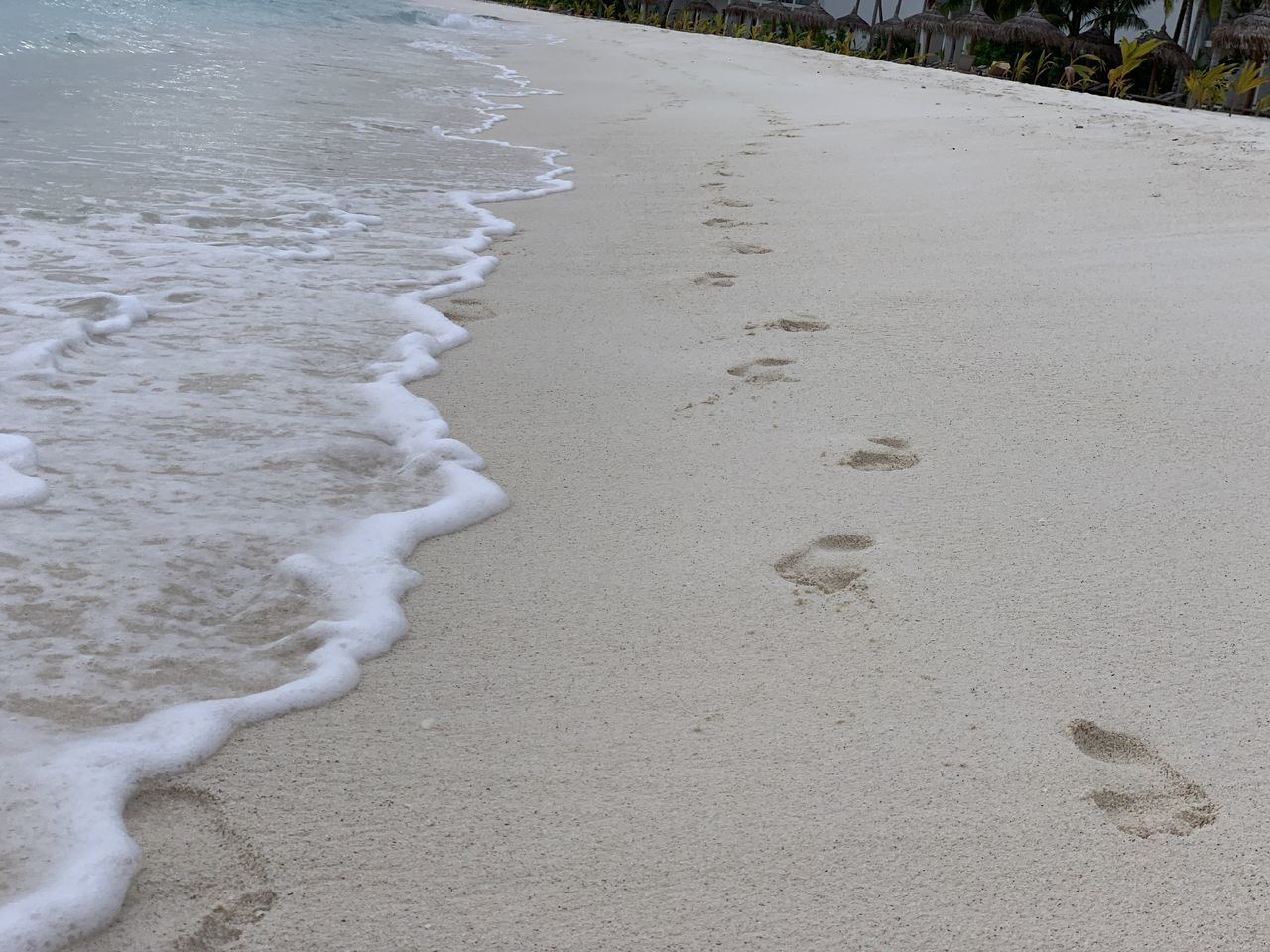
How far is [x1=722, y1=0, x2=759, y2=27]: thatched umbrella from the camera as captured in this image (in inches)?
1053

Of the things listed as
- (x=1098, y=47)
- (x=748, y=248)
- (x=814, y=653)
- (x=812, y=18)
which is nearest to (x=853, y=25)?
(x=812, y=18)

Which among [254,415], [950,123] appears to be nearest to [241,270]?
[254,415]

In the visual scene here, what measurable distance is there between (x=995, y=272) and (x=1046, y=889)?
273cm

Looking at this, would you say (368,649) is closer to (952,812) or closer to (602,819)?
(602,819)

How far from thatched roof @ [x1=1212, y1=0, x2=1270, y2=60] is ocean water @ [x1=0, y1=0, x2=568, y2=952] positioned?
1225cm

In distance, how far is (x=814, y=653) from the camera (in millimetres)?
1712

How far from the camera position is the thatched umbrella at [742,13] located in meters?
26.7

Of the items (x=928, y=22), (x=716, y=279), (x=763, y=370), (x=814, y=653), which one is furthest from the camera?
(x=928, y=22)

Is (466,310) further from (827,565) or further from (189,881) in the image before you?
(189,881)

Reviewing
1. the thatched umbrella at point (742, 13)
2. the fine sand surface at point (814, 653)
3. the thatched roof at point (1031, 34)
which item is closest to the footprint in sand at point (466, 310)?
the fine sand surface at point (814, 653)

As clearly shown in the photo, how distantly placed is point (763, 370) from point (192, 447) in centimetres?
141

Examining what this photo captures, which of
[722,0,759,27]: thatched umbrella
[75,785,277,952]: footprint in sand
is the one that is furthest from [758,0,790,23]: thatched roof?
[75,785,277,952]: footprint in sand

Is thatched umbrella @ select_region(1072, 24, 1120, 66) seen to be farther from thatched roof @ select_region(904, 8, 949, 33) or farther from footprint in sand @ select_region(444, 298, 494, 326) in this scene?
footprint in sand @ select_region(444, 298, 494, 326)

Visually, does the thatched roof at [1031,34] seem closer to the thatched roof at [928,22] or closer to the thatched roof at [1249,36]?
the thatched roof at [928,22]
